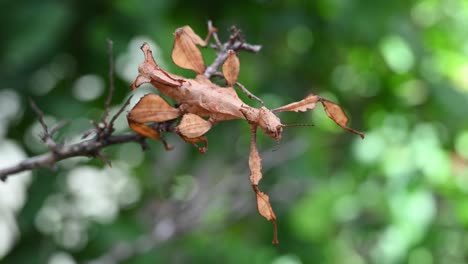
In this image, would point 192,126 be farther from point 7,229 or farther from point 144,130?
point 7,229

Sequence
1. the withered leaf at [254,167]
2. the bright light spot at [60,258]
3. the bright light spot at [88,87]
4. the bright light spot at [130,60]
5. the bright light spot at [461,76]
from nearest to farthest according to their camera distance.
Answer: the withered leaf at [254,167] → the bright light spot at [130,60] → the bright light spot at [88,87] → the bright light spot at [60,258] → the bright light spot at [461,76]

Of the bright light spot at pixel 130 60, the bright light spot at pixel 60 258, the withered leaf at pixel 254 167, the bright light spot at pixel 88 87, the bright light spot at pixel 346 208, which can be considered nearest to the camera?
the withered leaf at pixel 254 167

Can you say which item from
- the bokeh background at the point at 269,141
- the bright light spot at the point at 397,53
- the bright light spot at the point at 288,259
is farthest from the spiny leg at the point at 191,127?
the bright light spot at the point at 288,259

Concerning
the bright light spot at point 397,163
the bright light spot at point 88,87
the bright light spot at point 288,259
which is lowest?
the bright light spot at point 288,259

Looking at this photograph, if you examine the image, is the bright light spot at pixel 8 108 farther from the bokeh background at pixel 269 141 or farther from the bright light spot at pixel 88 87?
the bright light spot at pixel 88 87

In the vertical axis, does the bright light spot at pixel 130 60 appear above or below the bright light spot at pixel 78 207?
above

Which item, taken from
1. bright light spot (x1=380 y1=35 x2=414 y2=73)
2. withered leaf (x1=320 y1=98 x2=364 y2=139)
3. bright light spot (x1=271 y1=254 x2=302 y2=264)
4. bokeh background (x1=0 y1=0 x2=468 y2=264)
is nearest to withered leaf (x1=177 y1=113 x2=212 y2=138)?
withered leaf (x1=320 y1=98 x2=364 y2=139)

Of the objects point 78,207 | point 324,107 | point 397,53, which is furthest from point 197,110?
point 78,207
